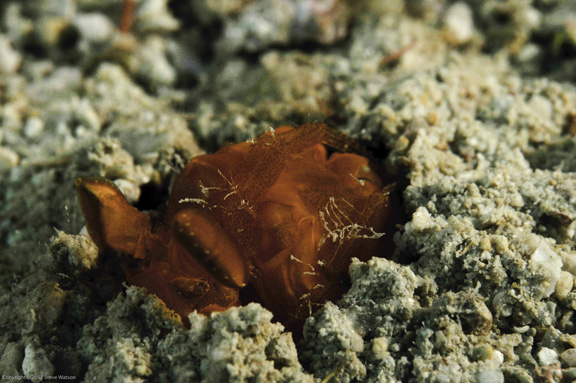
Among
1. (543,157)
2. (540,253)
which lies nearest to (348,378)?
(540,253)

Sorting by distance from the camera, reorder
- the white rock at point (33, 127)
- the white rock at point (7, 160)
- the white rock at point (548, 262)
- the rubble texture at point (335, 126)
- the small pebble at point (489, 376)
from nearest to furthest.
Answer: the small pebble at point (489, 376)
the rubble texture at point (335, 126)
the white rock at point (548, 262)
the white rock at point (7, 160)
the white rock at point (33, 127)

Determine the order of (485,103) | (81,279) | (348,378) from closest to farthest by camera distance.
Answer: (348,378) < (81,279) < (485,103)

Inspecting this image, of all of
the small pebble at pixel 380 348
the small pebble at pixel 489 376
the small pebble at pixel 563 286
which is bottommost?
the small pebble at pixel 380 348

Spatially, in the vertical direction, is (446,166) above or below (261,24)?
below

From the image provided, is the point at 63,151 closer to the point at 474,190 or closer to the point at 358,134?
the point at 358,134

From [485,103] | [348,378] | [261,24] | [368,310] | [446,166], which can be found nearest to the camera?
[348,378]

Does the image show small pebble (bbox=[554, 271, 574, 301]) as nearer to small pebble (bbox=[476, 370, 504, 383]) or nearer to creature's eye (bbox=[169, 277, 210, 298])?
small pebble (bbox=[476, 370, 504, 383])

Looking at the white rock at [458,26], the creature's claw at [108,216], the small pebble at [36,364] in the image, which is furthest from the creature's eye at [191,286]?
the white rock at [458,26]

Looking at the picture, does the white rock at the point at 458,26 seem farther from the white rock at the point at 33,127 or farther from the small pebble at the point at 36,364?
the small pebble at the point at 36,364
